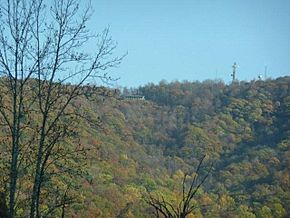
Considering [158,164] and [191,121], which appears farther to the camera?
[191,121]

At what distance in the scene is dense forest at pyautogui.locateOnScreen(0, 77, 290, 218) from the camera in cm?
3816

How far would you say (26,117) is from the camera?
6078 millimetres

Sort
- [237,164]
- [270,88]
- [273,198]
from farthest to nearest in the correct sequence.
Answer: [270,88] < [237,164] < [273,198]

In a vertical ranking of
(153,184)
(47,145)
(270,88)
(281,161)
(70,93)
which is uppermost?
(270,88)

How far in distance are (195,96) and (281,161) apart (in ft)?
68.3

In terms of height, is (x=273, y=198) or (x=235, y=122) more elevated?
(x=235, y=122)

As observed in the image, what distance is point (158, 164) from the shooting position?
51000 mm

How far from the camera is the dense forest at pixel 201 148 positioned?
38.2m

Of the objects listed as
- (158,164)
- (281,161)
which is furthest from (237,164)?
(158,164)

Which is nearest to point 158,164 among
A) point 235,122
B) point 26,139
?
point 235,122

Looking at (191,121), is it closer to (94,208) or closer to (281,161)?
(281,161)

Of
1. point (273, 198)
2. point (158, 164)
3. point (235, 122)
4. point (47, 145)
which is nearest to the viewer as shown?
point (47, 145)

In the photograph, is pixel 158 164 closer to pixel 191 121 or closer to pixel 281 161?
pixel 191 121

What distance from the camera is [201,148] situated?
52.8 metres
